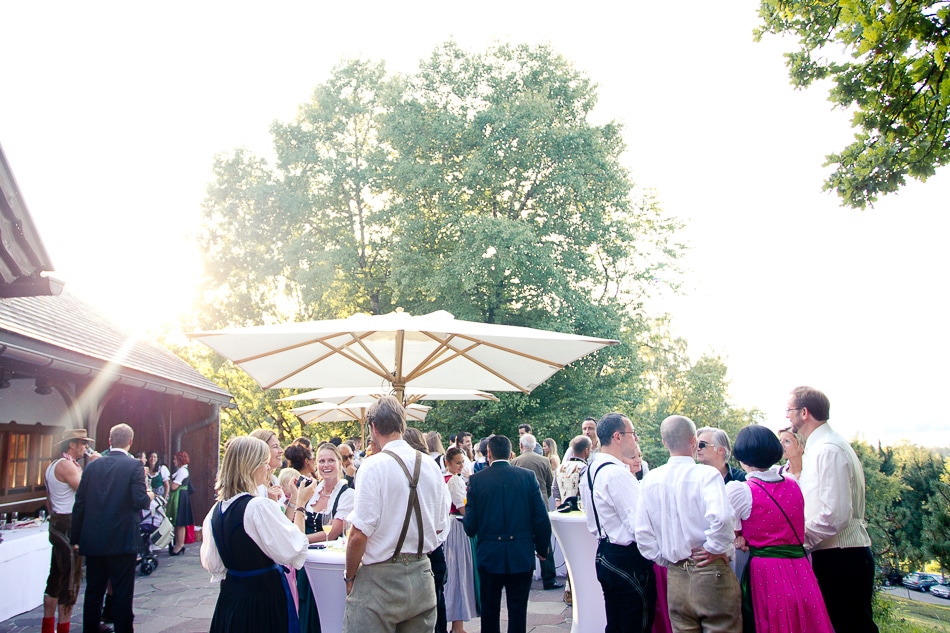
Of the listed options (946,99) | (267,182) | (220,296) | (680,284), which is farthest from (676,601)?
(220,296)

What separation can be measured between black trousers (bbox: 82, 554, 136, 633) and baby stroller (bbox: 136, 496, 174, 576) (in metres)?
3.29

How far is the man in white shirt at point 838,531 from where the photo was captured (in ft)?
12.2

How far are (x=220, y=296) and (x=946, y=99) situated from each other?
24127 mm

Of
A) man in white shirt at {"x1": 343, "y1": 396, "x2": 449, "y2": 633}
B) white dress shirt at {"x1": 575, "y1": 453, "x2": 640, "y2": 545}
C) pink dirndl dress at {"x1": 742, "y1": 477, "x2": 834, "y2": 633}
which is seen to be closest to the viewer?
man in white shirt at {"x1": 343, "y1": 396, "x2": 449, "y2": 633}

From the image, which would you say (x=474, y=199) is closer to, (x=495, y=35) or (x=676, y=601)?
(x=495, y=35)

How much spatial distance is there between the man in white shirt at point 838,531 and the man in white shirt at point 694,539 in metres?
0.58

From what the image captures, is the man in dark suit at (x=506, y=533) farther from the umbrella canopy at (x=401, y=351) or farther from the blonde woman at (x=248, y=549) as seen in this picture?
the blonde woman at (x=248, y=549)

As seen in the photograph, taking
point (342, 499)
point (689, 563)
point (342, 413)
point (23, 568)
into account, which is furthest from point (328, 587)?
point (342, 413)

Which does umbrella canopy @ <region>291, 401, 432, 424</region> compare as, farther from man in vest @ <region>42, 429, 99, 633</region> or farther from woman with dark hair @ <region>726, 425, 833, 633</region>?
woman with dark hair @ <region>726, 425, 833, 633</region>

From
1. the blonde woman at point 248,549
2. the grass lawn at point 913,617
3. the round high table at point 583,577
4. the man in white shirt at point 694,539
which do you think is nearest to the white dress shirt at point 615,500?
the man in white shirt at point 694,539

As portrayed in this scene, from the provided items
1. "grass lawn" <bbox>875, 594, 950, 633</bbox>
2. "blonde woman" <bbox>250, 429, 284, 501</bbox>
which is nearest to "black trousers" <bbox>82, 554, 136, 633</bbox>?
"blonde woman" <bbox>250, 429, 284, 501</bbox>

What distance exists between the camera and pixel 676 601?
12.3ft

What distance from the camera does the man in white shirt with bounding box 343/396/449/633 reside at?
3363 millimetres

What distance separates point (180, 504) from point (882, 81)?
39.8 ft
